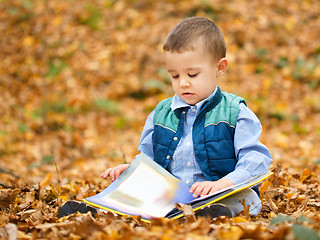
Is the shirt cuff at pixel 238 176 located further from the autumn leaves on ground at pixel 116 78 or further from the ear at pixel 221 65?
the autumn leaves on ground at pixel 116 78

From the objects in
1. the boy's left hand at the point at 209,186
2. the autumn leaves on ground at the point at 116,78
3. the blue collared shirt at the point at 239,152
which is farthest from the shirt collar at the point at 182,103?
the autumn leaves on ground at the point at 116,78

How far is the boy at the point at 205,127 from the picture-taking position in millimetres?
2521

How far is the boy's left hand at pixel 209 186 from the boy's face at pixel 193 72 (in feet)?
1.88

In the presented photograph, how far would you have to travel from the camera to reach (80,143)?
6586 mm

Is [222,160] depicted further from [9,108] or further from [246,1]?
[246,1]

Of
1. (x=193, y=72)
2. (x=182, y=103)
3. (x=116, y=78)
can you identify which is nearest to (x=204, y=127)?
(x=182, y=103)

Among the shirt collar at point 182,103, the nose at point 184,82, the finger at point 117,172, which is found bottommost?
the finger at point 117,172

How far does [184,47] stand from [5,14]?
8.00 m

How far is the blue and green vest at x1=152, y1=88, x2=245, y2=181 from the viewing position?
2578 mm

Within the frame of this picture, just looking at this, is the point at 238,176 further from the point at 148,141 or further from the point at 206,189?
the point at 148,141

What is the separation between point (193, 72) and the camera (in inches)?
101

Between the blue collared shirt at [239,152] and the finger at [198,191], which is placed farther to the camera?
the blue collared shirt at [239,152]

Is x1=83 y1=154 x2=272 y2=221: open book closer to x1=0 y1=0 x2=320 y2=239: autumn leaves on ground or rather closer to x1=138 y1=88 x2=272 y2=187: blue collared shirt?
x1=138 y1=88 x2=272 y2=187: blue collared shirt

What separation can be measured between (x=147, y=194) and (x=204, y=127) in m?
0.56
